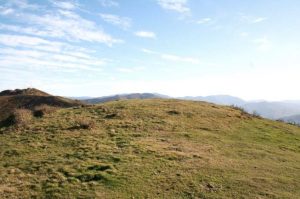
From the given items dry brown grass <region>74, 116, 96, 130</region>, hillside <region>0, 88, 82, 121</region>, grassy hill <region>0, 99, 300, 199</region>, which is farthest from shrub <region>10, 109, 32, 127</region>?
hillside <region>0, 88, 82, 121</region>

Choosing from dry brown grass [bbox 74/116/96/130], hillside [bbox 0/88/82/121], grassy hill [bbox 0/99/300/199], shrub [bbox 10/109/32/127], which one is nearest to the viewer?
grassy hill [bbox 0/99/300/199]

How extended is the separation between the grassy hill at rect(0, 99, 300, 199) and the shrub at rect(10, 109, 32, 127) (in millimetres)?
744

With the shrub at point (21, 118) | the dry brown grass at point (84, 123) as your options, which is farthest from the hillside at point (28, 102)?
the dry brown grass at point (84, 123)

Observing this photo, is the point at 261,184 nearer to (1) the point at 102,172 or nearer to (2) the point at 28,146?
(1) the point at 102,172

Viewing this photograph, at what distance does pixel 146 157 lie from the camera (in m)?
24.2

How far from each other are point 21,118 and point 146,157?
15.9m

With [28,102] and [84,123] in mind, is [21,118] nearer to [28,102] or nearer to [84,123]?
[84,123]

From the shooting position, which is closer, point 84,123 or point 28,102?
point 84,123

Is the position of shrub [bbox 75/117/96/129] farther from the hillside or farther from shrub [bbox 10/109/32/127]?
the hillside

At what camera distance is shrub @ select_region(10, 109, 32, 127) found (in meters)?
32.9

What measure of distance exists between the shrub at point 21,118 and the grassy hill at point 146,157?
0.74 m

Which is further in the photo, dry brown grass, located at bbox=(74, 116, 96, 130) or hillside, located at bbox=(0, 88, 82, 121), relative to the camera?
hillside, located at bbox=(0, 88, 82, 121)

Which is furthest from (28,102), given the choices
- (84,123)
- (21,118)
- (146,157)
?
(146,157)

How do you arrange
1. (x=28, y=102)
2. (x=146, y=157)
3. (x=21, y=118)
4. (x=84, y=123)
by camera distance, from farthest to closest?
(x=28, y=102), (x=21, y=118), (x=84, y=123), (x=146, y=157)
